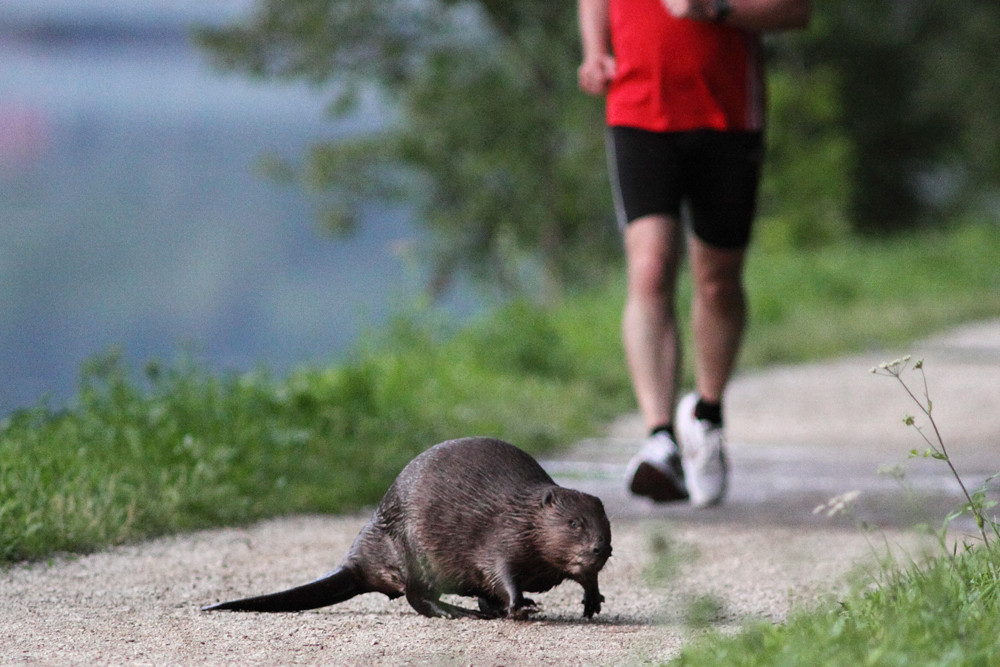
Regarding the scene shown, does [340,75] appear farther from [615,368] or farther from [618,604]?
[618,604]

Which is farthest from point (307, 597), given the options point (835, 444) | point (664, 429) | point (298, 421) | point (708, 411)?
point (835, 444)

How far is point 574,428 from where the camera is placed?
251 inches

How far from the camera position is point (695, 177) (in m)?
4.70

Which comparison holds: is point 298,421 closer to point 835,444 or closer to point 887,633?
point 835,444

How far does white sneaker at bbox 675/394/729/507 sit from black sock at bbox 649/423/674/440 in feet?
0.67

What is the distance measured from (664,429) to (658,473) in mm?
248

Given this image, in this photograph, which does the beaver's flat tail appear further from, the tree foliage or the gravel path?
the tree foliage

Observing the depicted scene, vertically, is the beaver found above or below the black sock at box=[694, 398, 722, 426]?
above

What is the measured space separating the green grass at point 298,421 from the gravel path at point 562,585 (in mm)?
147

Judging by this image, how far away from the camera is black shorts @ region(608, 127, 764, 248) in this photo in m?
4.55

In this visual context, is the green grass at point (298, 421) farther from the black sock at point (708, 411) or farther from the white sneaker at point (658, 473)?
the black sock at point (708, 411)

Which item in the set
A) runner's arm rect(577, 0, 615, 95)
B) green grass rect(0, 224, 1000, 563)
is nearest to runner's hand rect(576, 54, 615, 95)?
runner's arm rect(577, 0, 615, 95)

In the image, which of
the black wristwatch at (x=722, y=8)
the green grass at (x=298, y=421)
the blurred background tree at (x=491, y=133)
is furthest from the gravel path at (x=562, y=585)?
the blurred background tree at (x=491, y=133)

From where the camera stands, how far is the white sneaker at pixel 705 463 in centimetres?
458
